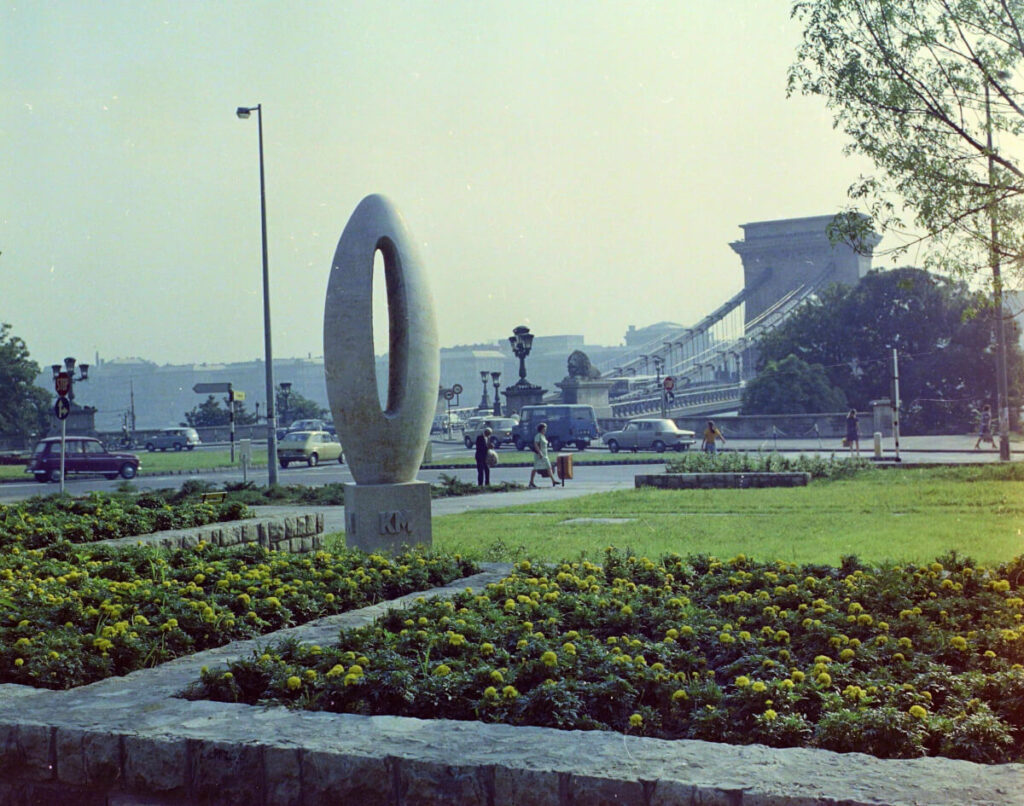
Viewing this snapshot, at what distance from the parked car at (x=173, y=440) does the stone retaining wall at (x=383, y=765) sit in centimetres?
5929

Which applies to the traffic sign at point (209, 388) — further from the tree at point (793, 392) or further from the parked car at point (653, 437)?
the tree at point (793, 392)

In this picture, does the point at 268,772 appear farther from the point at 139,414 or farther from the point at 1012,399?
the point at 139,414

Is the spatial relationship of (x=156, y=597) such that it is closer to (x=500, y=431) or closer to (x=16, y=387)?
(x=500, y=431)

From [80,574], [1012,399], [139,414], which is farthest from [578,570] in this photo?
[139,414]

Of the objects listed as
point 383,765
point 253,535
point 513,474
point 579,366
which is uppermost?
point 579,366

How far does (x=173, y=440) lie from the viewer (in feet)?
206

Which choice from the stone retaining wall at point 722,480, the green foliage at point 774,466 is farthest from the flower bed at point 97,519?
the green foliage at point 774,466

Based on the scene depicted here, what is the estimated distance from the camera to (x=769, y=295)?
9638cm

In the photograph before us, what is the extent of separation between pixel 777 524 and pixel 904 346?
4550 centimetres

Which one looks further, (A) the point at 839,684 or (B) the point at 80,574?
(B) the point at 80,574

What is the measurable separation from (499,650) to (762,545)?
20.2 ft

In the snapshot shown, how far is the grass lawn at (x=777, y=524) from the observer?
1078 centimetres

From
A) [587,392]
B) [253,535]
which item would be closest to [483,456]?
[253,535]

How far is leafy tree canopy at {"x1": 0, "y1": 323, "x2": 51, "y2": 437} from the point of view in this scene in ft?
174
